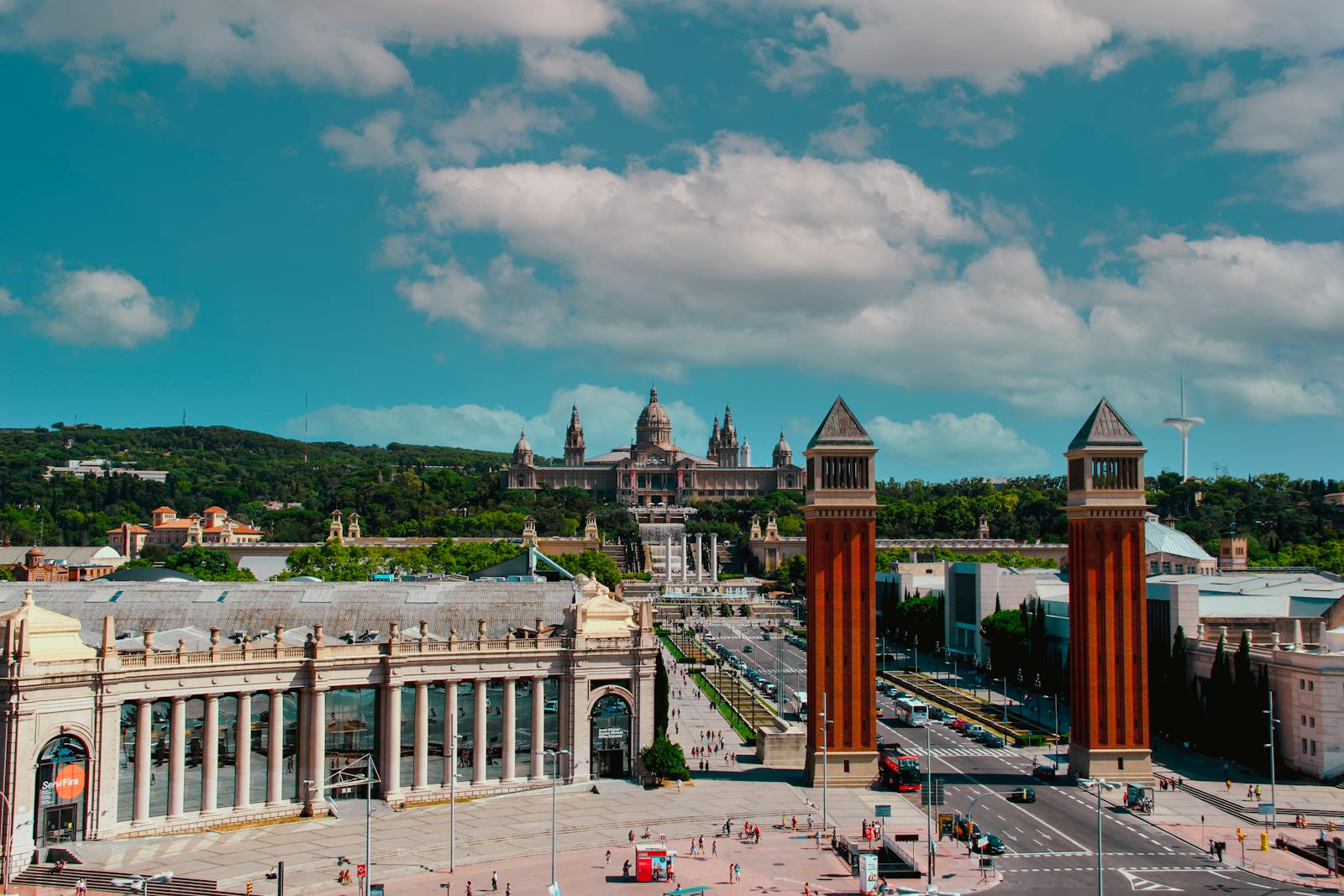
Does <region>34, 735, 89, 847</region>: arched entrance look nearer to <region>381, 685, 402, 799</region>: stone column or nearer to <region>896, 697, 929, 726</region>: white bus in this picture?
<region>381, 685, 402, 799</region>: stone column

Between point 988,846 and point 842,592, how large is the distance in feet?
81.0

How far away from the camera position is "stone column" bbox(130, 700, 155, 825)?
233 feet

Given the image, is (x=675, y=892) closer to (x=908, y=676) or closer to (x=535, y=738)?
(x=535, y=738)

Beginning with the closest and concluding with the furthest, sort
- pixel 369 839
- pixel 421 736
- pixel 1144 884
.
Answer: pixel 369 839
pixel 1144 884
pixel 421 736

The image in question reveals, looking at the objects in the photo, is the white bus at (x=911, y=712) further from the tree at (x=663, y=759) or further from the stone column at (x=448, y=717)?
the stone column at (x=448, y=717)

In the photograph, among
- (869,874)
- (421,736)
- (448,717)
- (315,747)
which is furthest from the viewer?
(448,717)

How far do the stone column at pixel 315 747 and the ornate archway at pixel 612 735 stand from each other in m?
17.5

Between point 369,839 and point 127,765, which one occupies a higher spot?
point 127,765

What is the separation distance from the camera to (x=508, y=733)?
83562 mm

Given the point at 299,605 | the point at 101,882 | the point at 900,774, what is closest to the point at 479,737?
the point at 299,605

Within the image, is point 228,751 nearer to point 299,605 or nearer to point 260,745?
point 260,745

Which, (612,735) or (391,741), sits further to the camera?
(612,735)

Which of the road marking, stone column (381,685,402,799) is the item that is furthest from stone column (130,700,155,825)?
the road marking

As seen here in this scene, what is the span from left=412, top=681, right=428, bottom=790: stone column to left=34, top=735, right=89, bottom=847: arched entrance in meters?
19.1
